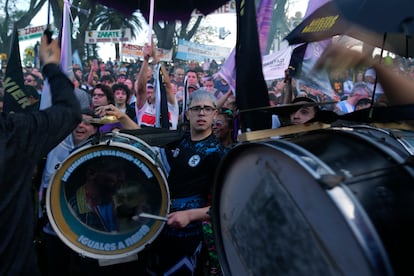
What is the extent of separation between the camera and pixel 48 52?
1944mm

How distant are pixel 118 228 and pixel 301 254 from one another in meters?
1.33

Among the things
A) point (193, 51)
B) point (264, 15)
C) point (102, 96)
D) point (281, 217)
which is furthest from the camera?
point (193, 51)

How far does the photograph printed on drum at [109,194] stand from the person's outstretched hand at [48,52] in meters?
0.63

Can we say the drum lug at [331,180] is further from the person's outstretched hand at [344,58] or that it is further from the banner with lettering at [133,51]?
the banner with lettering at [133,51]

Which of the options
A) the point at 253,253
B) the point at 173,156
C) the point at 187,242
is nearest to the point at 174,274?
the point at 187,242

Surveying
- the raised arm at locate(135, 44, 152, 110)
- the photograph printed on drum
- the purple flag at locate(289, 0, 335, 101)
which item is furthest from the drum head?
the raised arm at locate(135, 44, 152, 110)

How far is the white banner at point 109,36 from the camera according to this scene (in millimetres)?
10974

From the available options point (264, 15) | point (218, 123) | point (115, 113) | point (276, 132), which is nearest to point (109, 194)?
point (115, 113)

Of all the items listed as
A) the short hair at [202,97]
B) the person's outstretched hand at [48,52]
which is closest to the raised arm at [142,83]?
the short hair at [202,97]

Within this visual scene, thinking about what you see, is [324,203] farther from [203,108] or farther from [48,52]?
[203,108]

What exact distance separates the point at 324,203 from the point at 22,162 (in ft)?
4.15

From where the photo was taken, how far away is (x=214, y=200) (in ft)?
5.69

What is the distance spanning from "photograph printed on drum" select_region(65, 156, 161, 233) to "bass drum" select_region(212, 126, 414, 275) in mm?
832

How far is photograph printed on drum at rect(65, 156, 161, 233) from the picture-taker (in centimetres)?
230
